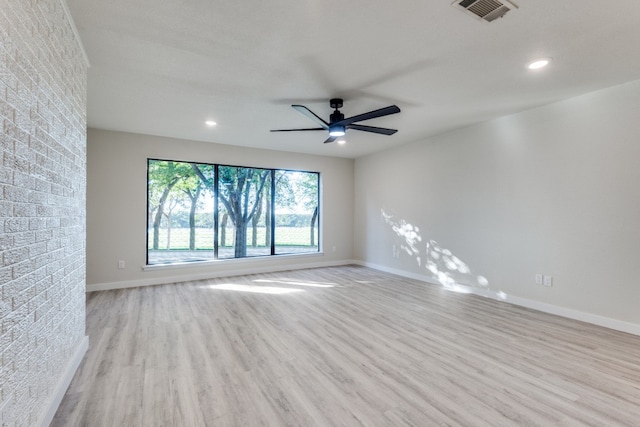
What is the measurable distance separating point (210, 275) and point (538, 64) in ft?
17.7

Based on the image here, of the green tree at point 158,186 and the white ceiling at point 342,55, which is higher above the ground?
the white ceiling at point 342,55

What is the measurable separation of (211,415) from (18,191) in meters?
1.55

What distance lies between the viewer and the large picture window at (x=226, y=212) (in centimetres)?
510

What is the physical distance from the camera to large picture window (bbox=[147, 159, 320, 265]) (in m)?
5.10

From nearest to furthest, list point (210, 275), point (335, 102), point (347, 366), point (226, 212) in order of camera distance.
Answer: point (347, 366), point (335, 102), point (210, 275), point (226, 212)

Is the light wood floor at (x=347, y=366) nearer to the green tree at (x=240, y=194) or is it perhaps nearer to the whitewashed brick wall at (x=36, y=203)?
the whitewashed brick wall at (x=36, y=203)

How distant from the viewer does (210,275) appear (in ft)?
17.2

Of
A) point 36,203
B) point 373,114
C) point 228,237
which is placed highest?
point 373,114

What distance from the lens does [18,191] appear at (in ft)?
4.30

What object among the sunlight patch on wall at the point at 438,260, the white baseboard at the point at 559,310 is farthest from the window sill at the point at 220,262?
the white baseboard at the point at 559,310

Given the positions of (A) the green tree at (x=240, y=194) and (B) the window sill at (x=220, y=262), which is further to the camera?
(A) the green tree at (x=240, y=194)

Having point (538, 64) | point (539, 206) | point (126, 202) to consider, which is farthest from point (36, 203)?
point (539, 206)

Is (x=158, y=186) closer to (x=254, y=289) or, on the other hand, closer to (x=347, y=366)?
(x=254, y=289)

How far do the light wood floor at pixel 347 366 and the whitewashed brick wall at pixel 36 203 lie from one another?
48cm
